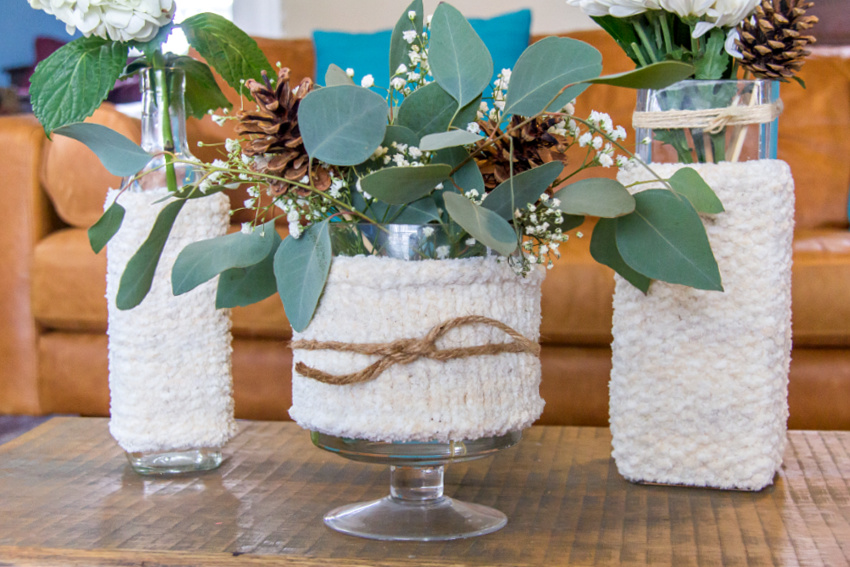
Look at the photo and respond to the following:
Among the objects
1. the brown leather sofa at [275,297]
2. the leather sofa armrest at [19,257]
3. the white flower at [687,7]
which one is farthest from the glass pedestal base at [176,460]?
the leather sofa armrest at [19,257]

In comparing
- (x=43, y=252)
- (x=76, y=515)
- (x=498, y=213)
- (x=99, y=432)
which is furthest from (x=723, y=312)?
(x=43, y=252)

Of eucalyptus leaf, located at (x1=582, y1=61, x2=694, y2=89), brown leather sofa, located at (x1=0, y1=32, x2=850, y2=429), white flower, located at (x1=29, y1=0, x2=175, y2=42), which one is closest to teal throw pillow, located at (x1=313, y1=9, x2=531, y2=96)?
brown leather sofa, located at (x1=0, y1=32, x2=850, y2=429)

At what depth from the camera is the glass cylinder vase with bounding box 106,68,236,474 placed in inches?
25.9

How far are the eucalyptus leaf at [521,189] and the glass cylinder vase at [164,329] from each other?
291mm

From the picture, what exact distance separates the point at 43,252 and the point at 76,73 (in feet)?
3.29

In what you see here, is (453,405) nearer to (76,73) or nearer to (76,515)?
(76,515)

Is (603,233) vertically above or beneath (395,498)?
above

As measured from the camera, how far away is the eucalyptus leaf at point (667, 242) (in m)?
0.50

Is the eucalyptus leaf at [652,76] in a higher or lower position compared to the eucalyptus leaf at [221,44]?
lower

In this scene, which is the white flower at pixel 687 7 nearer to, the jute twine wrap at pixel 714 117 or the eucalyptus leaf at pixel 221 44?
the jute twine wrap at pixel 714 117

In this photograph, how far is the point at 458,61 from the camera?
0.49 metres

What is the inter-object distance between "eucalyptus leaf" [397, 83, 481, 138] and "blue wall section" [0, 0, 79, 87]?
2.53 metres

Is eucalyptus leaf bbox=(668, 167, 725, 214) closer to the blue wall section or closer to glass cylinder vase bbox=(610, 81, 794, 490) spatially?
glass cylinder vase bbox=(610, 81, 794, 490)

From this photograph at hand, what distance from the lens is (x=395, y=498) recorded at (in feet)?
1.89
